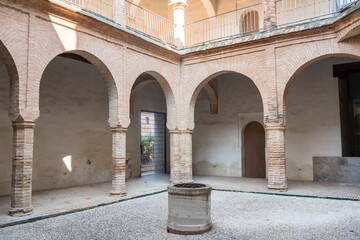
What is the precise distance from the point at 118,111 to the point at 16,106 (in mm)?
2837

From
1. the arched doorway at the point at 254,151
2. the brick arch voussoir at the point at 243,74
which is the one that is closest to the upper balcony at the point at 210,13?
the brick arch voussoir at the point at 243,74

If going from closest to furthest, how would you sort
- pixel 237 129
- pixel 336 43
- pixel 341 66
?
pixel 336 43 → pixel 341 66 → pixel 237 129

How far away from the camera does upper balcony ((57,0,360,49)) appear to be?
996cm

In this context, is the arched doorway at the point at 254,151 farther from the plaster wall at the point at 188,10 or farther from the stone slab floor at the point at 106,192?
the plaster wall at the point at 188,10

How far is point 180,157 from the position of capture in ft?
37.2

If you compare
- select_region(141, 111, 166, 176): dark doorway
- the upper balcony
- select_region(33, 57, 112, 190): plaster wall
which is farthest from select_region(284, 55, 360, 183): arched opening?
select_region(33, 57, 112, 190): plaster wall

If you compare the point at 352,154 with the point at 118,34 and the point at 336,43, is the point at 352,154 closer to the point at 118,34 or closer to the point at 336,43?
the point at 336,43

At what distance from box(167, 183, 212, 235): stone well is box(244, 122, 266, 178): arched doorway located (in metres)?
8.10

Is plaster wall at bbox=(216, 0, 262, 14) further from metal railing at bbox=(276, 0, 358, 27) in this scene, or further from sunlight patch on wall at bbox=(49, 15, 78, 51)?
sunlight patch on wall at bbox=(49, 15, 78, 51)

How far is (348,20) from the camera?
8.13m

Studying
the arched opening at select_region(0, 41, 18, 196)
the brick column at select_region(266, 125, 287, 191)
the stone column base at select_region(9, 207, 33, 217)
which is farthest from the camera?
the brick column at select_region(266, 125, 287, 191)

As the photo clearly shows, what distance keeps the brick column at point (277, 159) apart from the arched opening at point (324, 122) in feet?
9.74

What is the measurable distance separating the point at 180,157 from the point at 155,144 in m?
3.89

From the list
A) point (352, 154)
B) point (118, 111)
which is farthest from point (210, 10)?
point (352, 154)
